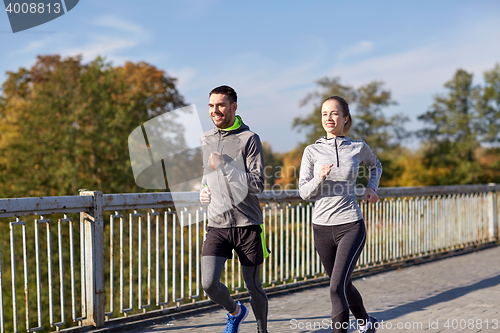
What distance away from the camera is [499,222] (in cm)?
1173

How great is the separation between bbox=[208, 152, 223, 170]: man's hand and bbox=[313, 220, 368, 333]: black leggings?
3.10 ft

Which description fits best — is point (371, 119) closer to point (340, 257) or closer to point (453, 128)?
point (453, 128)

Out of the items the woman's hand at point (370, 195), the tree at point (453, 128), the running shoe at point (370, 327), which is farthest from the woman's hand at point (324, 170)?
the tree at point (453, 128)

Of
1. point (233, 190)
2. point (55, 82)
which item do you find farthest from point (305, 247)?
point (55, 82)

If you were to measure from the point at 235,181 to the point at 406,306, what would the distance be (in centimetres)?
308

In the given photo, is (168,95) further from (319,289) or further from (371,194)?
(371,194)

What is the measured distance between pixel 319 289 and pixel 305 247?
0.67m

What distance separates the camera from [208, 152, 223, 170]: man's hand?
337 cm

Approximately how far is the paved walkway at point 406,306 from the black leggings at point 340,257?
1089 millimetres

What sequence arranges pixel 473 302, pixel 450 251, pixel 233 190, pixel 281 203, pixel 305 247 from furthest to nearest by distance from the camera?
pixel 450 251
pixel 305 247
pixel 281 203
pixel 473 302
pixel 233 190

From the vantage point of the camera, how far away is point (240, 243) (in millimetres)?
3646

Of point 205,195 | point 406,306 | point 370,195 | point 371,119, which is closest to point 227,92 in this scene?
point 205,195

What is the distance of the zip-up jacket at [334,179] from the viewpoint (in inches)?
144

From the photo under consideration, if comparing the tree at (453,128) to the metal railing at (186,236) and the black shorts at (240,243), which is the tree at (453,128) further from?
the black shorts at (240,243)
